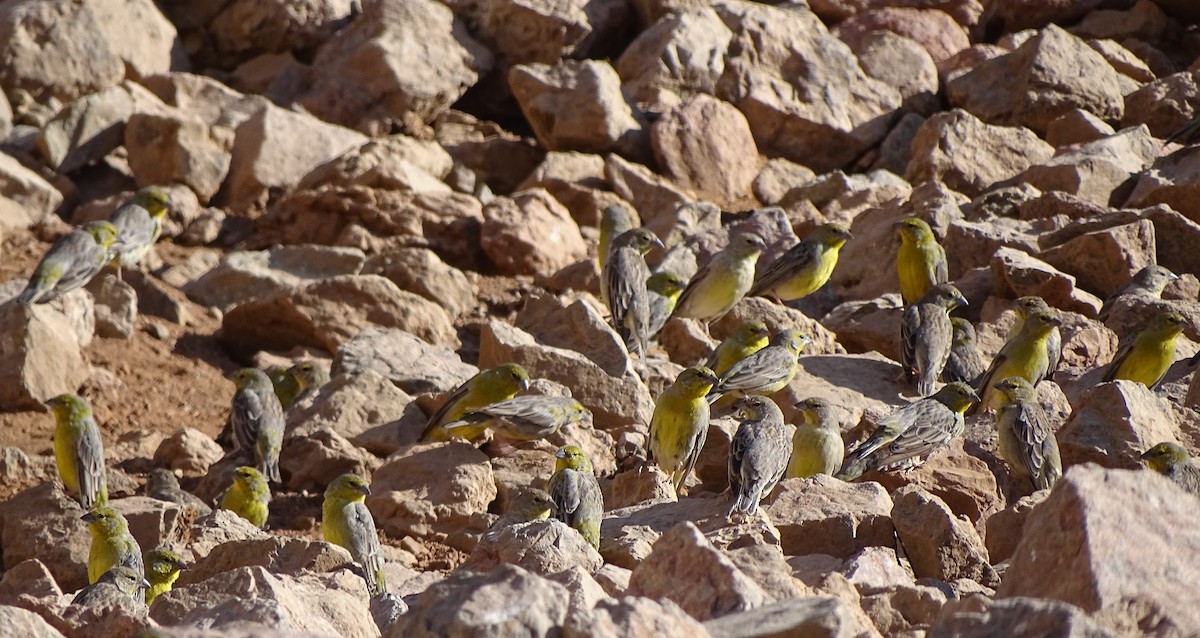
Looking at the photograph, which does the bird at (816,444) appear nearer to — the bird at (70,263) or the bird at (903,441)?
the bird at (903,441)

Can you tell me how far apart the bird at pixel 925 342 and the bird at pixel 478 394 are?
9.22ft

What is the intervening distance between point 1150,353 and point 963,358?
1.43 m

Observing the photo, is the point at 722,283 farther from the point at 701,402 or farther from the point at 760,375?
the point at 701,402

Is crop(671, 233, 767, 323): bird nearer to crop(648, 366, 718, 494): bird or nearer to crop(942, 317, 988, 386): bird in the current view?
crop(942, 317, 988, 386): bird

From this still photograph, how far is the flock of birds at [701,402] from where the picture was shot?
8.86 m

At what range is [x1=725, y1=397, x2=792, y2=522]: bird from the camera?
8.55 m

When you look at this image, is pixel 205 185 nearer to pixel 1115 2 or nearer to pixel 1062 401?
pixel 1062 401

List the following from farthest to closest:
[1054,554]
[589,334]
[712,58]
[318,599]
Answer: [712,58]
[589,334]
[318,599]
[1054,554]

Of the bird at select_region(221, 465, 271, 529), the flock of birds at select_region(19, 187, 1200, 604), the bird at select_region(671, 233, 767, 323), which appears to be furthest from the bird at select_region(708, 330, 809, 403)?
the bird at select_region(221, 465, 271, 529)

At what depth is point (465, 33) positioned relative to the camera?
20391 millimetres

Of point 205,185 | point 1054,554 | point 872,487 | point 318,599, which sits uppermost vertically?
point 1054,554

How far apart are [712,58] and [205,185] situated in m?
6.33

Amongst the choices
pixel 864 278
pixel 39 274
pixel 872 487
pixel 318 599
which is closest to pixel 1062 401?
pixel 872 487

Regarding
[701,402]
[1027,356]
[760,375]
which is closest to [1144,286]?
[1027,356]
